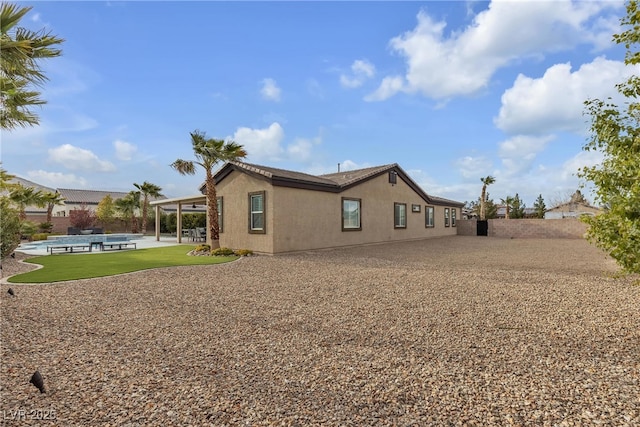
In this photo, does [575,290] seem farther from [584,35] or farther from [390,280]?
[584,35]

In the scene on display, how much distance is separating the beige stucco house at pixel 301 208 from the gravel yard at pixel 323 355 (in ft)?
20.3

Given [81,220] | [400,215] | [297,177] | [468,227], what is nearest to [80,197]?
[81,220]

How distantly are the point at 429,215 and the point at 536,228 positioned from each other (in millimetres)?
9669

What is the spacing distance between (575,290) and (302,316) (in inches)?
239

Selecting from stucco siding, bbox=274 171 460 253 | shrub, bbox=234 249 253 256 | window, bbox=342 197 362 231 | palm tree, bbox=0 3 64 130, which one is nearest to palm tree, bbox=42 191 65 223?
palm tree, bbox=0 3 64 130

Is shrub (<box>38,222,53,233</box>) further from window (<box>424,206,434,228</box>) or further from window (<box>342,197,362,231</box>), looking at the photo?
window (<box>424,206,434,228</box>)

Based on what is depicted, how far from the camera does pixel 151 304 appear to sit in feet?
19.5

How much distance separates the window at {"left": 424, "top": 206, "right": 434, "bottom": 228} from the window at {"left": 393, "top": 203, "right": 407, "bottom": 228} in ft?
11.5

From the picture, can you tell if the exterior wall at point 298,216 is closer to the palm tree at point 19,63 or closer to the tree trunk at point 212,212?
the tree trunk at point 212,212

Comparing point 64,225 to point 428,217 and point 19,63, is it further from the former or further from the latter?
point 428,217

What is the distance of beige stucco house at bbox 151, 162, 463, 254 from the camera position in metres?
13.3

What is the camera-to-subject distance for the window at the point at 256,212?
13477mm

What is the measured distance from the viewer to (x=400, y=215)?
20875 mm

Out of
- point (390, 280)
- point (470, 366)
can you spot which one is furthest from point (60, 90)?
point (470, 366)
